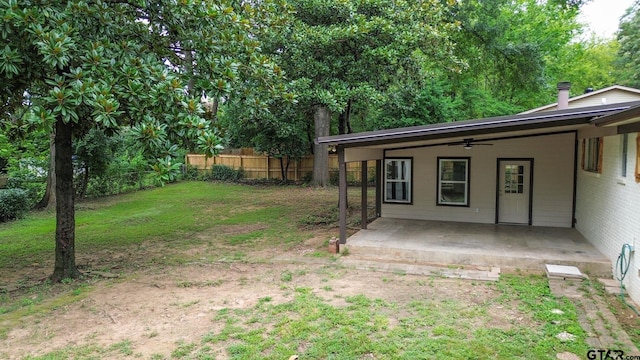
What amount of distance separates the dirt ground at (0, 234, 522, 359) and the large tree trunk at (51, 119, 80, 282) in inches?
21.8

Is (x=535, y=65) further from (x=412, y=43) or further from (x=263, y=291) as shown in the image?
(x=263, y=291)

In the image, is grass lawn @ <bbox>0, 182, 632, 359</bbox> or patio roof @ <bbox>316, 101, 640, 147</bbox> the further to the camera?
patio roof @ <bbox>316, 101, 640, 147</bbox>

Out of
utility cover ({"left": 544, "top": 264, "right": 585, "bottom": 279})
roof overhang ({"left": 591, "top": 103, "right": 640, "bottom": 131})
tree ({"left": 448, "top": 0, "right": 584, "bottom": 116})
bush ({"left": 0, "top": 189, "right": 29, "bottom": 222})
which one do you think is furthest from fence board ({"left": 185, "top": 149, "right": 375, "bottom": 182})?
roof overhang ({"left": 591, "top": 103, "right": 640, "bottom": 131})

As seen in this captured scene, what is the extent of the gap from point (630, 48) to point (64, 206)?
31.5 metres

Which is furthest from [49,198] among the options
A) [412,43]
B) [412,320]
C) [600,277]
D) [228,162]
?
[600,277]

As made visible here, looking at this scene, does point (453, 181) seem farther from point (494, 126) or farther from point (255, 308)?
point (255, 308)

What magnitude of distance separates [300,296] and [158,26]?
4665mm

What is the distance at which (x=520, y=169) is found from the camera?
9.79 m

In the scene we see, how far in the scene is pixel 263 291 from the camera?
19.4 feet

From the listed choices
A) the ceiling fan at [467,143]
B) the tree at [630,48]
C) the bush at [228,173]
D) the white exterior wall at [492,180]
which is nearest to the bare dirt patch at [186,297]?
the ceiling fan at [467,143]

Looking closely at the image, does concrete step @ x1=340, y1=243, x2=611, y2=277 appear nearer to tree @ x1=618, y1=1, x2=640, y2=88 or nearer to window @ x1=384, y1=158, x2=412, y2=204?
window @ x1=384, y1=158, x2=412, y2=204

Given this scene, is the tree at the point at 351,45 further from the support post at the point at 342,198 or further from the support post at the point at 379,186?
the support post at the point at 342,198

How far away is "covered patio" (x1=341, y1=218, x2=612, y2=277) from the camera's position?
6719mm

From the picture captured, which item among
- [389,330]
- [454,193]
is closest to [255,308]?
[389,330]
